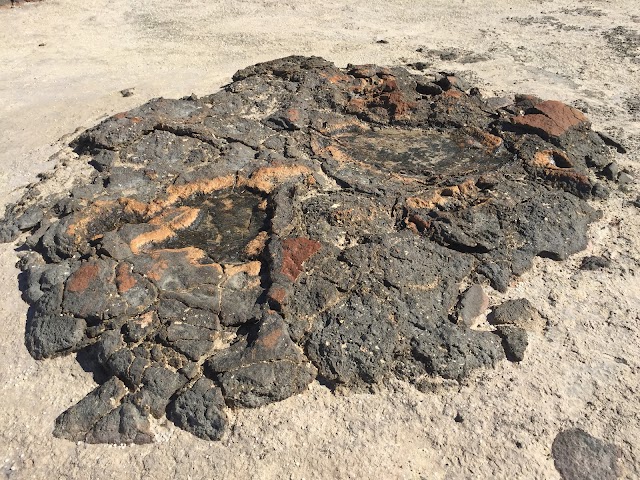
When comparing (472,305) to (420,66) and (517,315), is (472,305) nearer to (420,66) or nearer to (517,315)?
(517,315)

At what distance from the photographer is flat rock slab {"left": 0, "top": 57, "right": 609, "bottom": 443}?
3270mm

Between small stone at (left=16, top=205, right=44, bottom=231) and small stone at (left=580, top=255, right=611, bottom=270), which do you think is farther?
small stone at (left=16, top=205, right=44, bottom=231)

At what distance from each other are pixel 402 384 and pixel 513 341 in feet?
2.66

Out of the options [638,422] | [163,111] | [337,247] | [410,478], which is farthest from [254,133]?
[638,422]

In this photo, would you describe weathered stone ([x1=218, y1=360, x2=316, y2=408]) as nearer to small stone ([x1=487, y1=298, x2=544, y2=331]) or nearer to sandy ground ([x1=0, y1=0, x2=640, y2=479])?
sandy ground ([x1=0, y1=0, x2=640, y2=479])

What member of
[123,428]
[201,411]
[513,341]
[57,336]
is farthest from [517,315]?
[57,336]

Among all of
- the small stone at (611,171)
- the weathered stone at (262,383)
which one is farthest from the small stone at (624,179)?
the weathered stone at (262,383)

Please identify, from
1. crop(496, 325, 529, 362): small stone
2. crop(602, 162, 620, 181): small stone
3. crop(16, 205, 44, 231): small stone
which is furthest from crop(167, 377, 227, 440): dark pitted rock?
crop(602, 162, 620, 181): small stone

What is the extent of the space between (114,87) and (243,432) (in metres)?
5.86

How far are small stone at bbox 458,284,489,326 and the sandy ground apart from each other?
0.51ft

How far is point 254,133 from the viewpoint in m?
5.33

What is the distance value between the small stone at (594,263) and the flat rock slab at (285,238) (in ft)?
0.44

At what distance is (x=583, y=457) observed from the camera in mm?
2865

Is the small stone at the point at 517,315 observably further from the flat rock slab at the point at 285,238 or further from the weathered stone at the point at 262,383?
the weathered stone at the point at 262,383
